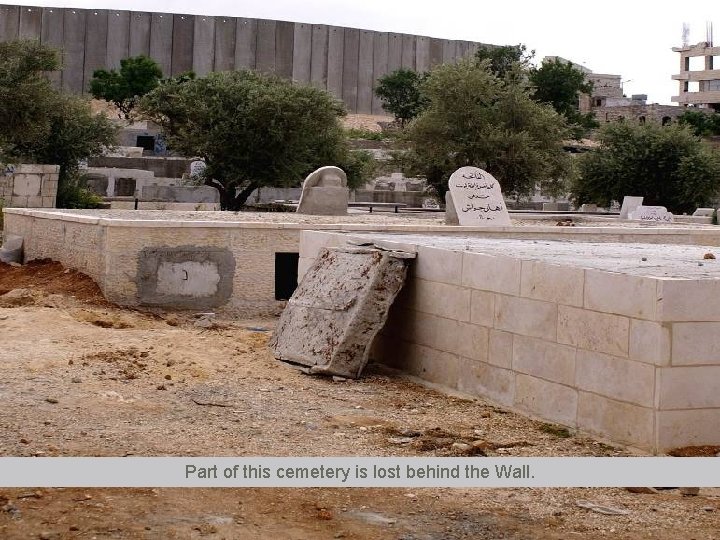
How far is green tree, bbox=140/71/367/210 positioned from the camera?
105 feet

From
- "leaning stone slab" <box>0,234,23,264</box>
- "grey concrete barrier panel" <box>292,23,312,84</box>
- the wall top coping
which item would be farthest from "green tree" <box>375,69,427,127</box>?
"leaning stone slab" <box>0,234,23,264</box>

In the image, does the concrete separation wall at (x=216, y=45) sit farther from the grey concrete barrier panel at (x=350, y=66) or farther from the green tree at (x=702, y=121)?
the green tree at (x=702, y=121)

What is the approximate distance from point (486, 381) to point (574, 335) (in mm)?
1220

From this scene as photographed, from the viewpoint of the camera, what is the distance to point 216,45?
82.4 metres

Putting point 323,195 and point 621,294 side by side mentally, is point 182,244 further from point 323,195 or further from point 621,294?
point 621,294

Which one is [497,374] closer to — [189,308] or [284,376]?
[284,376]

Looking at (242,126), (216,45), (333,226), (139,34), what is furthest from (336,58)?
(333,226)

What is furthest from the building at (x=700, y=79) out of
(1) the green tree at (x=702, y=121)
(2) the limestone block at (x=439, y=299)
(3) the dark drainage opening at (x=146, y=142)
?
(2) the limestone block at (x=439, y=299)

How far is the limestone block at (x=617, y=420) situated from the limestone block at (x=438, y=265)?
1.99 metres

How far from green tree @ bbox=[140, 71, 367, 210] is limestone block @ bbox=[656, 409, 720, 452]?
82.8 feet

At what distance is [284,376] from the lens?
9.66 meters

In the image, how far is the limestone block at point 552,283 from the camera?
25.9ft

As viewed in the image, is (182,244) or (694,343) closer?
(694,343)

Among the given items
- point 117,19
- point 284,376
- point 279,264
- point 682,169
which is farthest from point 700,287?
point 117,19
